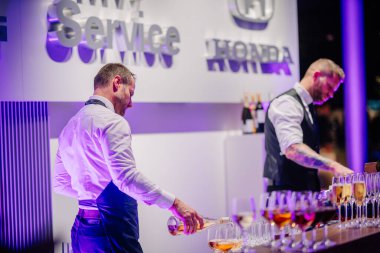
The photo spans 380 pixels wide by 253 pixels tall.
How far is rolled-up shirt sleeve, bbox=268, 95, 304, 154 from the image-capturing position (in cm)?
405

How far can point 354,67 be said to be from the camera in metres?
7.56

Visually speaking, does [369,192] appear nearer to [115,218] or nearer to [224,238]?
[224,238]

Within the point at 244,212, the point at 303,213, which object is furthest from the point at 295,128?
the point at 244,212

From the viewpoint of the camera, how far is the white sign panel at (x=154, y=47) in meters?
4.06

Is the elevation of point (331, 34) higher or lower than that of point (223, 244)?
higher

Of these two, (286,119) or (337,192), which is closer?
(337,192)

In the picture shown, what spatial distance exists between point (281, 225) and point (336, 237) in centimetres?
42

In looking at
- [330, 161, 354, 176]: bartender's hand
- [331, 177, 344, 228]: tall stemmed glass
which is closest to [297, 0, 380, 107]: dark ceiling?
[330, 161, 354, 176]: bartender's hand

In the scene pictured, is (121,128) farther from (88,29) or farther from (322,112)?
(322,112)

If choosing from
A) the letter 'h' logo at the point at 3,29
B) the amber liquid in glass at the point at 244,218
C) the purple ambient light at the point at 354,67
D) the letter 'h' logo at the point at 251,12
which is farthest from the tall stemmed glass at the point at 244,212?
the purple ambient light at the point at 354,67

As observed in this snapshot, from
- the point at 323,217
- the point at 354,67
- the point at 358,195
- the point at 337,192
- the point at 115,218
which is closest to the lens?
the point at 323,217

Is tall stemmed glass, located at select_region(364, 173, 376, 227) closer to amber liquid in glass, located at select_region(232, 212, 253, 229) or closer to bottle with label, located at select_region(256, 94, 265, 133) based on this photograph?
amber liquid in glass, located at select_region(232, 212, 253, 229)

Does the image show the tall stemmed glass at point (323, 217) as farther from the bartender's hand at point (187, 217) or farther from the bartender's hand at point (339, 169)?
the bartender's hand at point (339, 169)

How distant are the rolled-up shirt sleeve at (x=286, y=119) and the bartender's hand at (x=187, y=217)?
131cm
